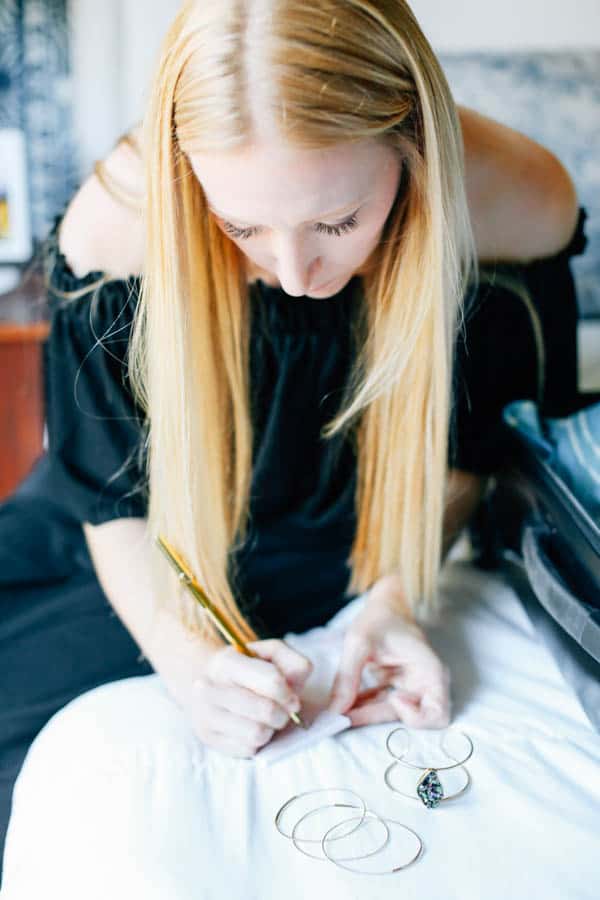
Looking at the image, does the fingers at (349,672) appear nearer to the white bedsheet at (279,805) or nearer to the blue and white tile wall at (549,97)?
the white bedsheet at (279,805)

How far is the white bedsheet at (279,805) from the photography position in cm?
67

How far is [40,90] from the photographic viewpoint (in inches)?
68.9

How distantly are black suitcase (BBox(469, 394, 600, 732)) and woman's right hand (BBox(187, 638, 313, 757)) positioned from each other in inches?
9.9

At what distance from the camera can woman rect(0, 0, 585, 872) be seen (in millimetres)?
735

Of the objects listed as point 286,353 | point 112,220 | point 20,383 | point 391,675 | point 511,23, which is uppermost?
point 511,23

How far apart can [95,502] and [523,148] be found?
2.06ft

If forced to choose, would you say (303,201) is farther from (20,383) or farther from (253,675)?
(20,383)

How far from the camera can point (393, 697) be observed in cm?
88

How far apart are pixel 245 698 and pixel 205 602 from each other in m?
0.10

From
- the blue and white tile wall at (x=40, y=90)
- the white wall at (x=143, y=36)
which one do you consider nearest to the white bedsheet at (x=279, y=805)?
the white wall at (x=143, y=36)

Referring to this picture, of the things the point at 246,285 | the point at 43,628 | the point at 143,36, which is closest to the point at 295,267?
the point at 246,285

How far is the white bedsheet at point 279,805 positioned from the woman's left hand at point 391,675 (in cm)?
2

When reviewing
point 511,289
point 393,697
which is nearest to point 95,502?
point 393,697

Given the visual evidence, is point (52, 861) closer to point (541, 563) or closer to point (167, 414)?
point (167, 414)
